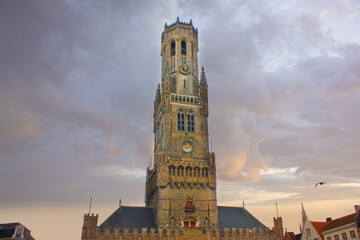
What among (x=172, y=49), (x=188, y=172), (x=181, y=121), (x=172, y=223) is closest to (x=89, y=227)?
(x=172, y=223)

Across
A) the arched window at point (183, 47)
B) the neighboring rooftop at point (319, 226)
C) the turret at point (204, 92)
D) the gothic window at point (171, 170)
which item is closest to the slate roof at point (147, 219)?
the gothic window at point (171, 170)

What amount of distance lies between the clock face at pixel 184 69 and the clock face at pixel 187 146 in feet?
64.4

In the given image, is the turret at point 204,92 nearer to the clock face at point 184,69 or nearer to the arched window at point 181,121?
the clock face at point 184,69

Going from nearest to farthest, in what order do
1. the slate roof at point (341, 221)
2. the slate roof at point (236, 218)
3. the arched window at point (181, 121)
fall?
the slate roof at point (341, 221) < the slate roof at point (236, 218) < the arched window at point (181, 121)

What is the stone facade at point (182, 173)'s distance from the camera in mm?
62600

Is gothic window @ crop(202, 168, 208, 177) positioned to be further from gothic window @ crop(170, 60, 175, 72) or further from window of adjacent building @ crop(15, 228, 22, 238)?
window of adjacent building @ crop(15, 228, 22, 238)

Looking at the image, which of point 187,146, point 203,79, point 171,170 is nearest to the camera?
point 171,170

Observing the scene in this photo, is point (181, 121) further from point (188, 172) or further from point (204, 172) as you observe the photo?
point (204, 172)

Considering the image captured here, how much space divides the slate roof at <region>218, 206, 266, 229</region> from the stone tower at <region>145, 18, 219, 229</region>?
3.61 metres

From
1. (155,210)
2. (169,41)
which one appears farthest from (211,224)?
(169,41)

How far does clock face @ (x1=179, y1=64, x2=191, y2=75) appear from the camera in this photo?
82.9 m

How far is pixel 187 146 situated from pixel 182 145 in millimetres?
1249

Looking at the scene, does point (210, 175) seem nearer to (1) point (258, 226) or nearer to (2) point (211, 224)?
(2) point (211, 224)

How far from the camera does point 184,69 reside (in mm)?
83375
